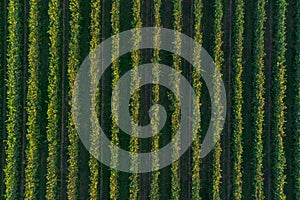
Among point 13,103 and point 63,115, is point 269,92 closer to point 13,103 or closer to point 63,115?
point 63,115

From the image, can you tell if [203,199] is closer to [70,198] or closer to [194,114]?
[194,114]

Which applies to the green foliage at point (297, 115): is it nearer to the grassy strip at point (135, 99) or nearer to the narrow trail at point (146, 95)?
the narrow trail at point (146, 95)

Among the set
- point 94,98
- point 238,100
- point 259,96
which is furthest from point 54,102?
point 259,96

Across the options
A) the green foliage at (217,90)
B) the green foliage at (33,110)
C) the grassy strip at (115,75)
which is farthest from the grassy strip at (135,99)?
the green foliage at (33,110)

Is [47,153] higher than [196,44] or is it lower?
lower

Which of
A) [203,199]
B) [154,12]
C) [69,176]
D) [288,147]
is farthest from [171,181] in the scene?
[154,12]

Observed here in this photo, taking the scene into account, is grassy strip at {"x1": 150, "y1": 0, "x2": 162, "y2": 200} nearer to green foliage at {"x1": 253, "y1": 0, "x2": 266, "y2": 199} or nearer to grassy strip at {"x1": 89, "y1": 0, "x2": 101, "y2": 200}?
grassy strip at {"x1": 89, "y1": 0, "x2": 101, "y2": 200}
